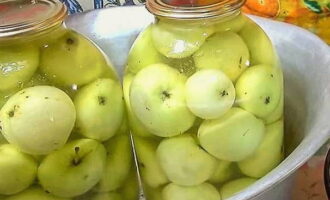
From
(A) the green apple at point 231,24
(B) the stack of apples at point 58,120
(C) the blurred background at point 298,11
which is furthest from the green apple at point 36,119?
(C) the blurred background at point 298,11

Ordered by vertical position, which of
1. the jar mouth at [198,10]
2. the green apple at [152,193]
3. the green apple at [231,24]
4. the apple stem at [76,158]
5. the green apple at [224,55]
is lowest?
the green apple at [152,193]

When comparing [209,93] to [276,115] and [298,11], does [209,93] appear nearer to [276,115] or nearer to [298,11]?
[276,115]

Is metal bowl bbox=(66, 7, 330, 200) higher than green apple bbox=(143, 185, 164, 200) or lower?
higher

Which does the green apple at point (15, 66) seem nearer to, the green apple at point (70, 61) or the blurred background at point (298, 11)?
the green apple at point (70, 61)

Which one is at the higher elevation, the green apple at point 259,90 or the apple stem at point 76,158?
the green apple at point 259,90

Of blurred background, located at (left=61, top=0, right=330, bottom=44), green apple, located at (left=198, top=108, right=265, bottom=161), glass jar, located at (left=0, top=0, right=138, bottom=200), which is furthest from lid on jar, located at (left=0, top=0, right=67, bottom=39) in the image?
blurred background, located at (left=61, top=0, right=330, bottom=44)

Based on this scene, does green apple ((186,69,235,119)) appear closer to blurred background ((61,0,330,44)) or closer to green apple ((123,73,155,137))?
green apple ((123,73,155,137))

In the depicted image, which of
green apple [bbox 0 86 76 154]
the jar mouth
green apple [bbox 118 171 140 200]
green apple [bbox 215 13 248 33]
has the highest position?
the jar mouth

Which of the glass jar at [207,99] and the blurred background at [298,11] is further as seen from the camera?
the blurred background at [298,11]
